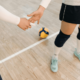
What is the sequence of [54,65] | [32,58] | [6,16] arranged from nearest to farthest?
1. [6,16]
2. [54,65]
3. [32,58]

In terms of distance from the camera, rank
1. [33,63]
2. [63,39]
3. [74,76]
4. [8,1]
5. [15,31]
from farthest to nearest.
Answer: [8,1] < [15,31] < [33,63] < [74,76] < [63,39]

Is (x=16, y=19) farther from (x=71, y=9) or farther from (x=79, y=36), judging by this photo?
(x=79, y=36)

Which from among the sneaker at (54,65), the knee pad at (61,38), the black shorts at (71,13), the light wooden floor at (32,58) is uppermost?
the black shorts at (71,13)

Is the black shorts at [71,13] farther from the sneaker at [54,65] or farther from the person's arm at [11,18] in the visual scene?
the sneaker at [54,65]

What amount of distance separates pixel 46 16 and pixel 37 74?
1.36m

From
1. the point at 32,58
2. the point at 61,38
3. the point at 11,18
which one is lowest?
the point at 32,58

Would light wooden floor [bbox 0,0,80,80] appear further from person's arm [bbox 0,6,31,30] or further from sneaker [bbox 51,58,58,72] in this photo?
person's arm [bbox 0,6,31,30]

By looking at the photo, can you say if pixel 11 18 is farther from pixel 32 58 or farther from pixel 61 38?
pixel 32 58

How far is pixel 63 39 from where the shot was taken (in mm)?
835

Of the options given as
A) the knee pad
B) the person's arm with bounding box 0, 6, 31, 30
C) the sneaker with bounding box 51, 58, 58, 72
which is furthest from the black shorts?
the sneaker with bounding box 51, 58, 58, 72

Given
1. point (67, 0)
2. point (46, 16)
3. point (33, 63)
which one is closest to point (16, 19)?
point (67, 0)

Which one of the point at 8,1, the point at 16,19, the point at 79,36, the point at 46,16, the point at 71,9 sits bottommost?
the point at 8,1

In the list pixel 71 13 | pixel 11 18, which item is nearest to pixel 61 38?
pixel 71 13

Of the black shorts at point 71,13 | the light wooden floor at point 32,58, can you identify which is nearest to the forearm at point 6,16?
the black shorts at point 71,13
